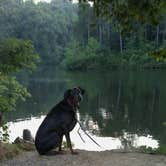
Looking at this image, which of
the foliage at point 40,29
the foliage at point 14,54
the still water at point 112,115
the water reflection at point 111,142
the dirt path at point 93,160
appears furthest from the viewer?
the foliage at point 40,29

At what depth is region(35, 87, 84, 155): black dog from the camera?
7.82 m

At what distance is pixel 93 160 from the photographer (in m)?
7.50

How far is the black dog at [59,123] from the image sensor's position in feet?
25.7

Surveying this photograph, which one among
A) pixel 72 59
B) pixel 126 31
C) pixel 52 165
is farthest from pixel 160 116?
pixel 72 59

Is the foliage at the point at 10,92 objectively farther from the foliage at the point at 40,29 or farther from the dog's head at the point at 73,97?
the foliage at the point at 40,29

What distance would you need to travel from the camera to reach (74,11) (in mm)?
109062

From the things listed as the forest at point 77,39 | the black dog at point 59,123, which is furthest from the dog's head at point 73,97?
the forest at point 77,39

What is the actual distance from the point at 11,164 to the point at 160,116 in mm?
15726

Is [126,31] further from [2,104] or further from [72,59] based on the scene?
[72,59]

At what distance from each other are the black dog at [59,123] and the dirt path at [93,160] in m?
0.24

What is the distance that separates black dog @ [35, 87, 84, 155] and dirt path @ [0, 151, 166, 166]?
24 cm

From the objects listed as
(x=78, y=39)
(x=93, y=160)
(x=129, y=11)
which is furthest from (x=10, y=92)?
(x=78, y=39)

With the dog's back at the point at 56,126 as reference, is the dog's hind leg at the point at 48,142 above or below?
below

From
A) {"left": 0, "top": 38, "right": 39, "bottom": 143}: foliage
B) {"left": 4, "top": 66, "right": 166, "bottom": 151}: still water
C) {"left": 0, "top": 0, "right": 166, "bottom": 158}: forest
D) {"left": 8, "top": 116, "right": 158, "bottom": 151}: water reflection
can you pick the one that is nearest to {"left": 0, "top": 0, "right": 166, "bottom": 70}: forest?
{"left": 0, "top": 0, "right": 166, "bottom": 158}: forest
